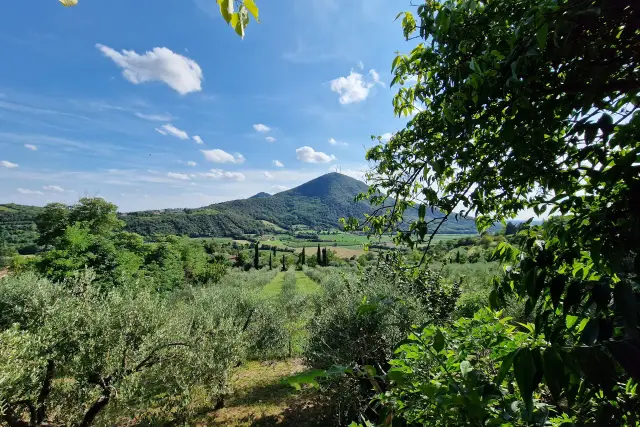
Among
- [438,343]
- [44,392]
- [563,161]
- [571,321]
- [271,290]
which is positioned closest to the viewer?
[438,343]

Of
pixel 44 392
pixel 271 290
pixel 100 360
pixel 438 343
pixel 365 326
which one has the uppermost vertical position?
pixel 438 343

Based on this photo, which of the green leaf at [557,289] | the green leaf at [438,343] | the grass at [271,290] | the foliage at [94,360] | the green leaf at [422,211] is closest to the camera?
the green leaf at [557,289]

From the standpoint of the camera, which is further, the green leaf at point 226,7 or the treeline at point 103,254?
the treeline at point 103,254

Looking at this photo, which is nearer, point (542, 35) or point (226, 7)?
point (226, 7)

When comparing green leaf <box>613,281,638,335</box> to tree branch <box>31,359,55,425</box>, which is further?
tree branch <box>31,359,55,425</box>

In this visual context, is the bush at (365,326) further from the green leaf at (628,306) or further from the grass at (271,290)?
the grass at (271,290)

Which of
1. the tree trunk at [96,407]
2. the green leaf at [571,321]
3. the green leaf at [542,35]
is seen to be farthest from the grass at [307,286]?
the green leaf at [542,35]

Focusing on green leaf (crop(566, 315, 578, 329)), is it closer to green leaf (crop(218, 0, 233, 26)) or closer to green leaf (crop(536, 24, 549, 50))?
green leaf (crop(536, 24, 549, 50))

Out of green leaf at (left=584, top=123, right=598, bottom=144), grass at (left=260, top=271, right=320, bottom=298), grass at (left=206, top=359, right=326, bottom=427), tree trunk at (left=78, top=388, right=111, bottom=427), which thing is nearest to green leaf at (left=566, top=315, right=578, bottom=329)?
green leaf at (left=584, top=123, right=598, bottom=144)

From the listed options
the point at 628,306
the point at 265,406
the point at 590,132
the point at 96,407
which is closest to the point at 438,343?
the point at 628,306

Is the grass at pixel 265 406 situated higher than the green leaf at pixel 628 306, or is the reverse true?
the green leaf at pixel 628 306

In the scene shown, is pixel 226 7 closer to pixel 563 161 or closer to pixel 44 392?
pixel 563 161

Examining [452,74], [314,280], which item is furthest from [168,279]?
[452,74]

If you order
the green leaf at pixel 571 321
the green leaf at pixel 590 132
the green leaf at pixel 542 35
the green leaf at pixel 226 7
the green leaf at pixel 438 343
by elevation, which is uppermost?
the green leaf at pixel 542 35
